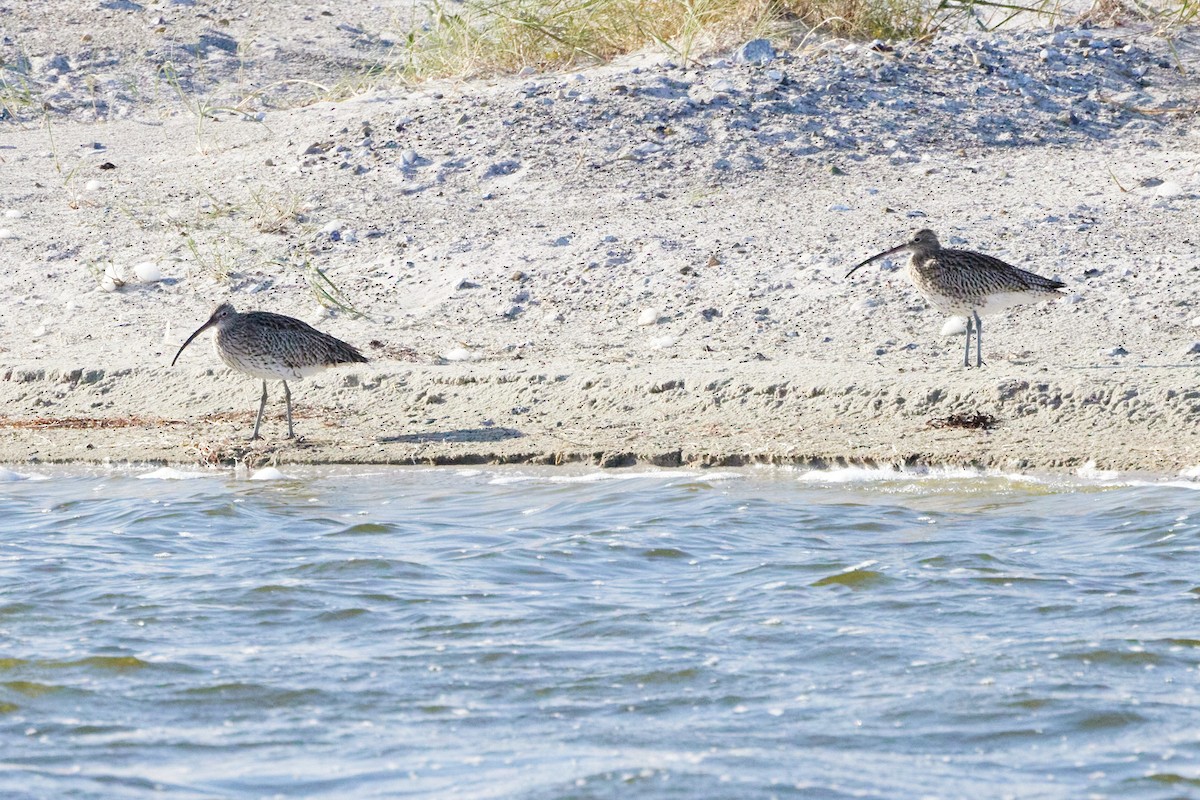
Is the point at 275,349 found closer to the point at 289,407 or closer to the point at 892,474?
the point at 289,407

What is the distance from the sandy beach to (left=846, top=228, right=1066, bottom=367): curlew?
11.8 inches

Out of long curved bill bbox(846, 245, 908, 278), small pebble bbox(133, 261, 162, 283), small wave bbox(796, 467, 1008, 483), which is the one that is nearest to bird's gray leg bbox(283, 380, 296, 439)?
small pebble bbox(133, 261, 162, 283)

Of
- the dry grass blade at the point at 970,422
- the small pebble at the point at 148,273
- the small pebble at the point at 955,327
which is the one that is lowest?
the dry grass blade at the point at 970,422

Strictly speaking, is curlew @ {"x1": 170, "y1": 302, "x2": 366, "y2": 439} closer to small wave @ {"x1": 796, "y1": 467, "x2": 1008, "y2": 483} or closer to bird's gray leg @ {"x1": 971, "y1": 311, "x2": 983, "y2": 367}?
small wave @ {"x1": 796, "y1": 467, "x2": 1008, "y2": 483}

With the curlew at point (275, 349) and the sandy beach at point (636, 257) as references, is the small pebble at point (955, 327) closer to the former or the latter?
the sandy beach at point (636, 257)

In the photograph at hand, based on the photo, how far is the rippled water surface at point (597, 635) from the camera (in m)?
5.16

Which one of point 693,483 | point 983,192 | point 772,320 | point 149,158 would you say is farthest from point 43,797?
point 149,158

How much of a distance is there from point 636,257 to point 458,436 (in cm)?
212

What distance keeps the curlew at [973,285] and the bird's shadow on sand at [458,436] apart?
7.76 feet

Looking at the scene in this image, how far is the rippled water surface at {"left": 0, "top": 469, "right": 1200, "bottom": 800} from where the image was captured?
5.16 metres

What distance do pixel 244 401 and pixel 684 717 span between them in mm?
5054

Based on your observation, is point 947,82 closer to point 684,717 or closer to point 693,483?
point 693,483

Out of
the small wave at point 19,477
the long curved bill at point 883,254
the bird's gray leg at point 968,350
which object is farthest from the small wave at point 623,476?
the small wave at point 19,477

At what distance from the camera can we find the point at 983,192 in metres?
11.1
